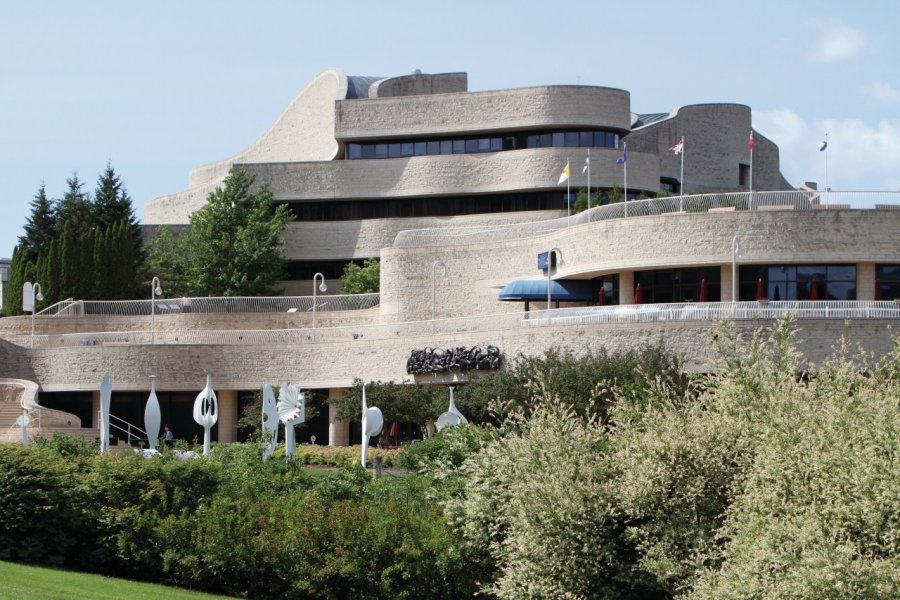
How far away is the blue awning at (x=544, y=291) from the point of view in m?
61.0

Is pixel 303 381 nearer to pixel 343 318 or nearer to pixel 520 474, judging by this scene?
pixel 343 318

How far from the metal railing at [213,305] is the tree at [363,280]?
342 cm

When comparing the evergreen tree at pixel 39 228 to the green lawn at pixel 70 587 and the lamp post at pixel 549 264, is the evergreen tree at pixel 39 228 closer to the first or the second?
the lamp post at pixel 549 264

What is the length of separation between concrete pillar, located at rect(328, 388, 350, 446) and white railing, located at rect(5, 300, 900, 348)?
8.01 feet

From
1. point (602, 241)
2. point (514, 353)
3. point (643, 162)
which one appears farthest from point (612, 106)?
point (514, 353)

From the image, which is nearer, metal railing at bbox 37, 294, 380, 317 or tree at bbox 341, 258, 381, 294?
metal railing at bbox 37, 294, 380, 317

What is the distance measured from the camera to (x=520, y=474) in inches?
1052

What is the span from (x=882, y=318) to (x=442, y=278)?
21.3m

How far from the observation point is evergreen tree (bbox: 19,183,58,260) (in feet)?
289

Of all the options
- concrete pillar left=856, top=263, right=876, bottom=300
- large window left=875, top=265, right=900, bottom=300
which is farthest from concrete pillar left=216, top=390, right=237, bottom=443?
large window left=875, top=265, right=900, bottom=300

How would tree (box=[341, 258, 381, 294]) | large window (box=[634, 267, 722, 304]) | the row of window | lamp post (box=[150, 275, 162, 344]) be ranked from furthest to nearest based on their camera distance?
the row of window
tree (box=[341, 258, 381, 294])
lamp post (box=[150, 275, 162, 344])
large window (box=[634, 267, 722, 304])

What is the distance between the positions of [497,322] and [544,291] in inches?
175

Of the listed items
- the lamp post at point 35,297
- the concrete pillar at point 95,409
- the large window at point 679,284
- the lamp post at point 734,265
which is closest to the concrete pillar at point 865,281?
the lamp post at point 734,265

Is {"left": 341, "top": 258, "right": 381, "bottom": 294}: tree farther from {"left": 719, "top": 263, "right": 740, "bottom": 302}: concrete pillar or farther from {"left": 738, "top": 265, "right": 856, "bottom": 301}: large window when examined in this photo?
{"left": 738, "top": 265, "right": 856, "bottom": 301}: large window
